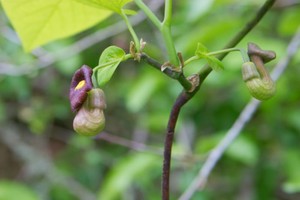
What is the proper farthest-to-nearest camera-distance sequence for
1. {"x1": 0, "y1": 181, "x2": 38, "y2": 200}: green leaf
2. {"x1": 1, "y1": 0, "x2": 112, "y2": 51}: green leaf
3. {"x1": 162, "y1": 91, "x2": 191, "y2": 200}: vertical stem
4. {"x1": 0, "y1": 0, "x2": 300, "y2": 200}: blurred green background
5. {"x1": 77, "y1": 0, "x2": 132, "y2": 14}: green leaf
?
{"x1": 0, "y1": 181, "x2": 38, "y2": 200}: green leaf → {"x1": 0, "y1": 0, "x2": 300, "y2": 200}: blurred green background → {"x1": 1, "y1": 0, "x2": 112, "y2": 51}: green leaf → {"x1": 77, "y1": 0, "x2": 132, "y2": 14}: green leaf → {"x1": 162, "y1": 91, "x2": 191, "y2": 200}: vertical stem

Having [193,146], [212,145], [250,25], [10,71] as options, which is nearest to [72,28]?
[250,25]

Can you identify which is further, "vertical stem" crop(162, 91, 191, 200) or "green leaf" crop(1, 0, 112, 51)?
"green leaf" crop(1, 0, 112, 51)

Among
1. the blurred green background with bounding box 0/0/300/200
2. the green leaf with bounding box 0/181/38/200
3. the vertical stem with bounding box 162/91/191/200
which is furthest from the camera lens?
the green leaf with bounding box 0/181/38/200

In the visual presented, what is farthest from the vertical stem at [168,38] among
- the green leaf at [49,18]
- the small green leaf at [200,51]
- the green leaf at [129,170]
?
the green leaf at [129,170]

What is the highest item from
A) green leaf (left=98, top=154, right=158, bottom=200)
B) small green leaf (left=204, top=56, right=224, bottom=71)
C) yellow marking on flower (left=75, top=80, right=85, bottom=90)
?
yellow marking on flower (left=75, top=80, right=85, bottom=90)

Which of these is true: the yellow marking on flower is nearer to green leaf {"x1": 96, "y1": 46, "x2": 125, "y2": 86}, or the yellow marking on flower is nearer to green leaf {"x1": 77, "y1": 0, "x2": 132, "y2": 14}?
green leaf {"x1": 96, "y1": 46, "x2": 125, "y2": 86}

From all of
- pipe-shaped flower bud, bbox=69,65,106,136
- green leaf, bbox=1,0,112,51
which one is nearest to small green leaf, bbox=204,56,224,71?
pipe-shaped flower bud, bbox=69,65,106,136
